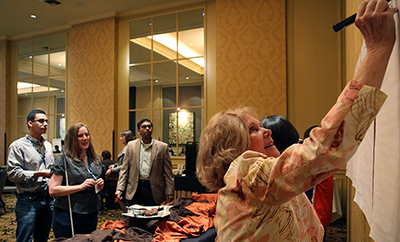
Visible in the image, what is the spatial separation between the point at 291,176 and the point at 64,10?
22.9 feet

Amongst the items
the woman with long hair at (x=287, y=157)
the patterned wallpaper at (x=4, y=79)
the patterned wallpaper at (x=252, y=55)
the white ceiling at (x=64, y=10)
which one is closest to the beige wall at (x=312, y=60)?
the patterned wallpaper at (x=252, y=55)

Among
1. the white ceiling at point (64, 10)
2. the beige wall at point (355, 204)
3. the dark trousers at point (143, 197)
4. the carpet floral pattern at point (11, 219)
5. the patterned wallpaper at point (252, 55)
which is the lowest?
the carpet floral pattern at point (11, 219)

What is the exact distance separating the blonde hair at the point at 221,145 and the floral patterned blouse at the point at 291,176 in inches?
4.0

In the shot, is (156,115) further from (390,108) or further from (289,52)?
(390,108)

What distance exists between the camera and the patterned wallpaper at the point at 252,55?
191 inches

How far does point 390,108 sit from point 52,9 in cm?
708

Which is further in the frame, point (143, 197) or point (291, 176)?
point (143, 197)

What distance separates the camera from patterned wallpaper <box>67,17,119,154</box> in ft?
20.6

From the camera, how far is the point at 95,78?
6465 millimetres

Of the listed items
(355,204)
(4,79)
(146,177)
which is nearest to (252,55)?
(146,177)

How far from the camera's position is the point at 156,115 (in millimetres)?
6055

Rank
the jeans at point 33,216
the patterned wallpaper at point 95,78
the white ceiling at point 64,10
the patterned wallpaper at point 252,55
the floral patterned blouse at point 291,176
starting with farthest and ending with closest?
the patterned wallpaper at point 95,78 → the white ceiling at point 64,10 → the patterned wallpaper at point 252,55 → the jeans at point 33,216 → the floral patterned blouse at point 291,176

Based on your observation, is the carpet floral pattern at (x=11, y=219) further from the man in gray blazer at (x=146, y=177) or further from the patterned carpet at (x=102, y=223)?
the man in gray blazer at (x=146, y=177)

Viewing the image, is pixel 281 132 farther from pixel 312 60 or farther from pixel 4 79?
pixel 4 79
